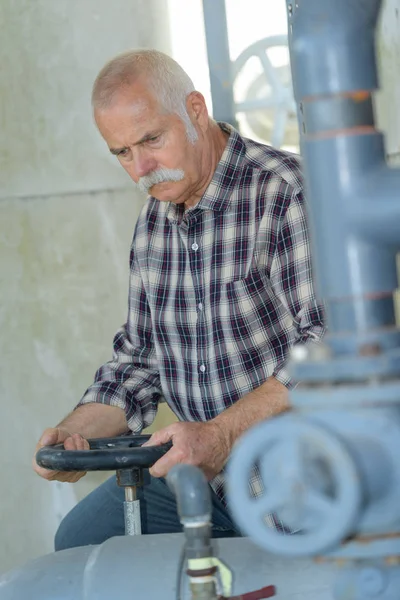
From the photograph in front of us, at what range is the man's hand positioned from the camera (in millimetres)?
1714

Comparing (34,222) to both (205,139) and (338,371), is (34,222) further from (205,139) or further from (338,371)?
(338,371)

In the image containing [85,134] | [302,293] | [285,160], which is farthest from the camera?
[85,134]

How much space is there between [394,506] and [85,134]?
Answer: 8.54 ft

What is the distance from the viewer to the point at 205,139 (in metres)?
2.18

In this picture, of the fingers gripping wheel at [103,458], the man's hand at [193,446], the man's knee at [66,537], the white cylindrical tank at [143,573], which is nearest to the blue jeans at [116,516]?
the man's knee at [66,537]

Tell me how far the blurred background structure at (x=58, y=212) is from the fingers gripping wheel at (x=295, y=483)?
254cm

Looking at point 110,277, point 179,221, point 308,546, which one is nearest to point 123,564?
point 308,546

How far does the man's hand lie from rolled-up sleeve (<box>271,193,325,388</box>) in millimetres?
184

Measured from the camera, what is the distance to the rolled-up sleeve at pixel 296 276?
77.3 inches

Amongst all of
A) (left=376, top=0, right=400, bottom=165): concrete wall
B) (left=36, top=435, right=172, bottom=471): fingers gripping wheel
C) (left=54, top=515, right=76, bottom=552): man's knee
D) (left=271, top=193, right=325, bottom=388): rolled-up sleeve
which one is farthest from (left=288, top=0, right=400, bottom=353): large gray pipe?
(left=376, top=0, right=400, bottom=165): concrete wall

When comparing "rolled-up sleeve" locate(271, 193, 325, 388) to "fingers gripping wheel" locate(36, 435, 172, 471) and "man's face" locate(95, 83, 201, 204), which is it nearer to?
"man's face" locate(95, 83, 201, 204)

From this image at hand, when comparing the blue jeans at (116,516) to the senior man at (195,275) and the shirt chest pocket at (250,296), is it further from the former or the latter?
the shirt chest pocket at (250,296)

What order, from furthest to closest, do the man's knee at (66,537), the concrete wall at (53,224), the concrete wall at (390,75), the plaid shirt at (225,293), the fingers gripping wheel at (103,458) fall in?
the concrete wall at (53,224), the concrete wall at (390,75), the man's knee at (66,537), the plaid shirt at (225,293), the fingers gripping wheel at (103,458)

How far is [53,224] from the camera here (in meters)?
3.41
